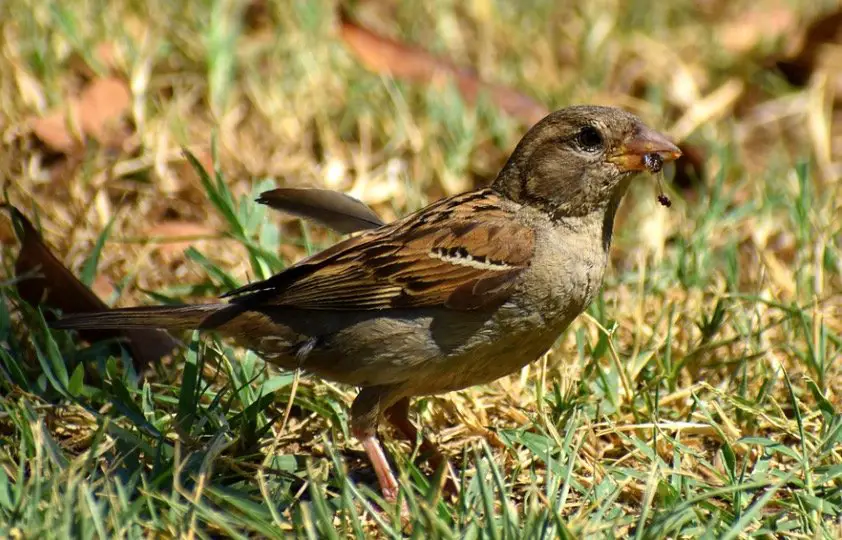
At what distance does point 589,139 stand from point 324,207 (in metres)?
1.04

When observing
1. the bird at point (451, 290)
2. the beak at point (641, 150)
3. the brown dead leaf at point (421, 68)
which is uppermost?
the brown dead leaf at point (421, 68)

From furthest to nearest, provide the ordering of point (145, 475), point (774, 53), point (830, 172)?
point (774, 53)
point (830, 172)
point (145, 475)

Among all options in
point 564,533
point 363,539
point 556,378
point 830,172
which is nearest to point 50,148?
point 556,378

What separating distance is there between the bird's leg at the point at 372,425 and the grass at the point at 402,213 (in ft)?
0.38

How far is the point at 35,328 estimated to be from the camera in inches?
171

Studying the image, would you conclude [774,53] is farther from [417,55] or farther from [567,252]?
[567,252]

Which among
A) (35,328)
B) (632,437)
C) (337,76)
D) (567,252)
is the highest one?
(337,76)

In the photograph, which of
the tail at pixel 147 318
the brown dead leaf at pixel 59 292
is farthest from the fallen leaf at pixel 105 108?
the tail at pixel 147 318

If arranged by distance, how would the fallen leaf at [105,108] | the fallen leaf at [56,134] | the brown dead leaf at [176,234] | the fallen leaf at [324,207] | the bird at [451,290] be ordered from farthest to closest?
the fallen leaf at [105,108]
the fallen leaf at [56,134]
the brown dead leaf at [176,234]
the fallen leaf at [324,207]
the bird at [451,290]

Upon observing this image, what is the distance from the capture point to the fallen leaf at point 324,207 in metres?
4.44

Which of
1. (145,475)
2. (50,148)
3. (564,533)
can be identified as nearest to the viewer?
(564,533)

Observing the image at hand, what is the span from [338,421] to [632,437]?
104 cm

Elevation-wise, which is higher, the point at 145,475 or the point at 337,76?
the point at 337,76

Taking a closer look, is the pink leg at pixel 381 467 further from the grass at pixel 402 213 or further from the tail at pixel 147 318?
the tail at pixel 147 318
